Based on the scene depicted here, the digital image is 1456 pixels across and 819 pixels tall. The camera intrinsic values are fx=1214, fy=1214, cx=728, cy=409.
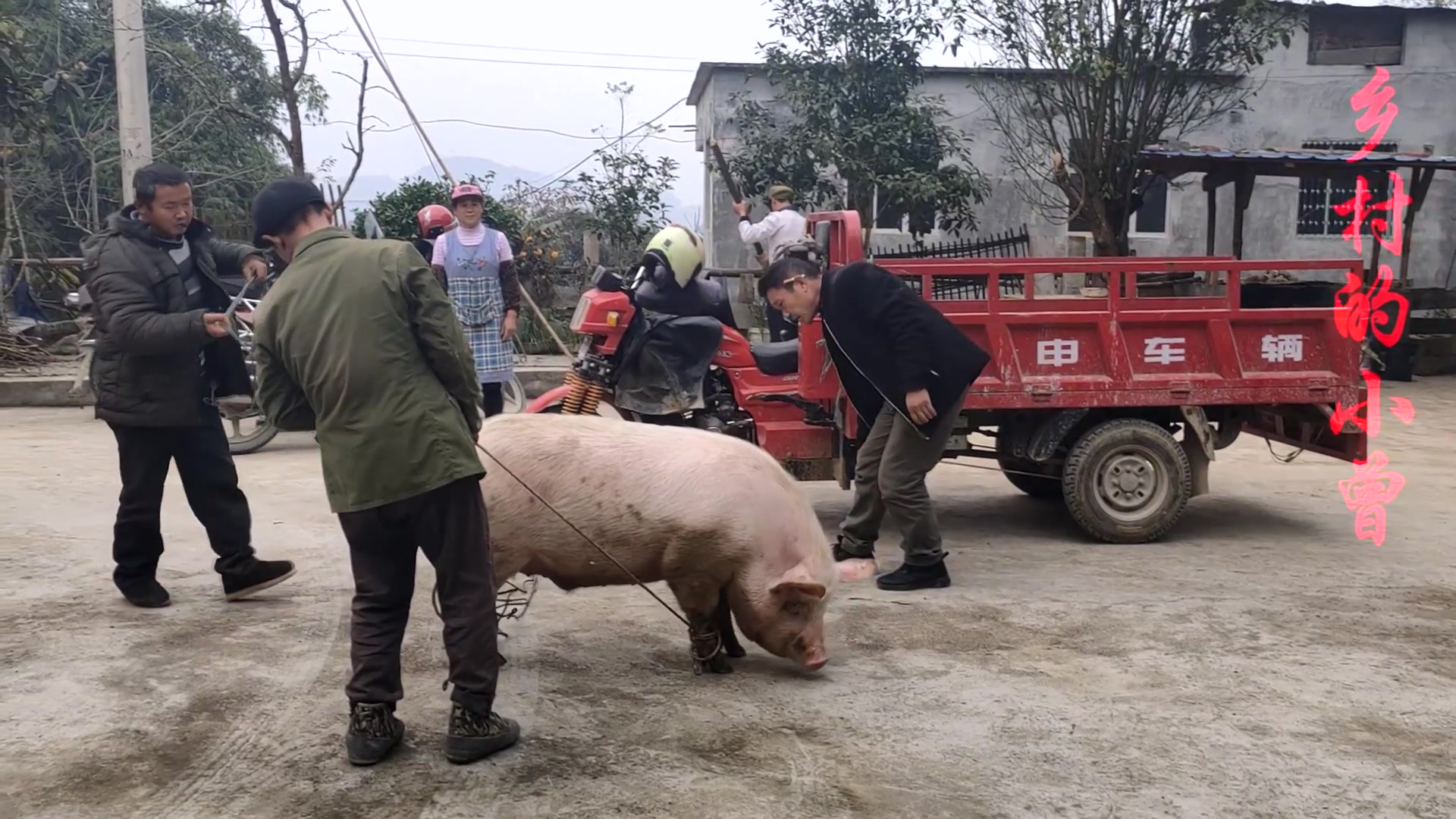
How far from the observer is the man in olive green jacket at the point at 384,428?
3.34 metres

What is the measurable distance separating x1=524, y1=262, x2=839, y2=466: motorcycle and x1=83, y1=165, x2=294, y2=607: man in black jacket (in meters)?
1.91

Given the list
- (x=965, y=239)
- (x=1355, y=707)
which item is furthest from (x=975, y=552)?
(x=965, y=239)

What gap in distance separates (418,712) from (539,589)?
1.53 m

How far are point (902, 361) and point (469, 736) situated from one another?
2569 millimetres

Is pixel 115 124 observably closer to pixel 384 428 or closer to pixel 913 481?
pixel 913 481

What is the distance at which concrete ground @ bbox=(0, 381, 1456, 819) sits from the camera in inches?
130

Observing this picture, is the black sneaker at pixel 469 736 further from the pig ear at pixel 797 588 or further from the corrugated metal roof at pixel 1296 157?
the corrugated metal roof at pixel 1296 157

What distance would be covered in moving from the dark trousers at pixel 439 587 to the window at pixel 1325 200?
16379mm

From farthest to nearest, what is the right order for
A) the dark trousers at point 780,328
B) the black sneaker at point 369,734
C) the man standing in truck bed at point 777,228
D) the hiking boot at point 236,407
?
1. the hiking boot at point 236,407
2. the man standing in truck bed at point 777,228
3. the dark trousers at point 780,328
4. the black sneaker at point 369,734

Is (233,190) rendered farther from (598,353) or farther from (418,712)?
(418,712)

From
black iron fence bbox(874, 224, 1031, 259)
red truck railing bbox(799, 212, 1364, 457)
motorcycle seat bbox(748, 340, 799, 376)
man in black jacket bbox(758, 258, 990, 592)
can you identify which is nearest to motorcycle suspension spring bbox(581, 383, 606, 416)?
motorcycle seat bbox(748, 340, 799, 376)

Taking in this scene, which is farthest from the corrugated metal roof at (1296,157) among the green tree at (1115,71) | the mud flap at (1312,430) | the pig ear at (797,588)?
the pig ear at (797,588)

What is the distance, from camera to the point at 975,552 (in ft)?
20.2

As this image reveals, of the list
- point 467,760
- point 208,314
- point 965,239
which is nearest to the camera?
point 467,760
